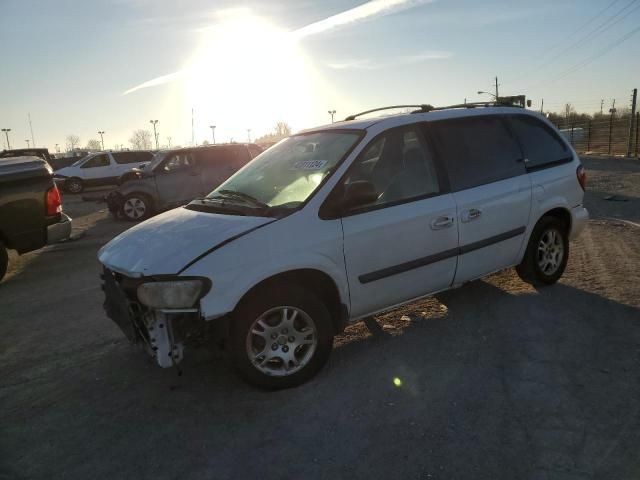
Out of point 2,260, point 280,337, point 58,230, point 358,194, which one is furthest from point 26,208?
point 358,194

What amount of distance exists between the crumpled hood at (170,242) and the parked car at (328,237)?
0.04ft

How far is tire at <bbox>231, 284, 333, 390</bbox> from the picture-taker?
3.25 meters

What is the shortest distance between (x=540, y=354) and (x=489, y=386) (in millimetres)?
673

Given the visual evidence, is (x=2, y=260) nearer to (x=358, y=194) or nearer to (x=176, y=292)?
(x=176, y=292)

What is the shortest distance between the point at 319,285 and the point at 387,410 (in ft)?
3.18

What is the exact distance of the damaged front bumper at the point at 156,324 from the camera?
3.19m

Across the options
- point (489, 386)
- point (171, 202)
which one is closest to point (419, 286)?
point (489, 386)

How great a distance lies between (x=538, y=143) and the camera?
4969 millimetres

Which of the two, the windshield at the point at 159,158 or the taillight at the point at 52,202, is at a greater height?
the windshield at the point at 159,158

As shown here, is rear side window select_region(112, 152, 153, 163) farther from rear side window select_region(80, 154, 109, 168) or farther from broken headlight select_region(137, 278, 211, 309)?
broken headlight select_region(137, 278, 211, 309)

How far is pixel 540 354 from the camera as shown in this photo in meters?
3.76

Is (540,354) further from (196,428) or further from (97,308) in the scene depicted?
(97,308)

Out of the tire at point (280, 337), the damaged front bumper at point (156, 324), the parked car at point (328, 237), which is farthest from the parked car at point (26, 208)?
the tire at point (280, 337)

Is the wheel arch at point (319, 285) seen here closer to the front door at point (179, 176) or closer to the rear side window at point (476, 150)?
the rear side window at point (476, 150)
